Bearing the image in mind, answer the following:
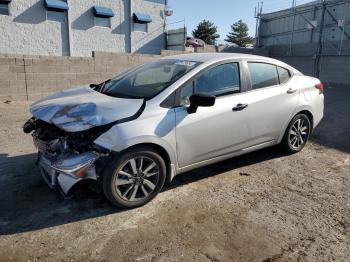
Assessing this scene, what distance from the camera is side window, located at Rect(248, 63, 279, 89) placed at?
4.73 meters

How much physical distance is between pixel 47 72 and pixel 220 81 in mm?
7062

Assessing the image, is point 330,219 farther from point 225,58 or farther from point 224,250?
point 225,58

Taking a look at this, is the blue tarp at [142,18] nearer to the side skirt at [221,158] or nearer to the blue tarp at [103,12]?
the blue tarp at [103,12]

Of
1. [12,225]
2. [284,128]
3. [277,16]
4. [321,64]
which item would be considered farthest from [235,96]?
[277,16]

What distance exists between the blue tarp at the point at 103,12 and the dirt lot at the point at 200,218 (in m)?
16.5

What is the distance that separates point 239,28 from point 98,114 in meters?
61.0

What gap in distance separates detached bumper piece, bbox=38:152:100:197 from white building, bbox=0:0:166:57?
660 inches

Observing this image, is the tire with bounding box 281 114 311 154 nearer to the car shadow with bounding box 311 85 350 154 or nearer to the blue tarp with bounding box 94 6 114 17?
the car shadow with bounding box 311 85 350 154

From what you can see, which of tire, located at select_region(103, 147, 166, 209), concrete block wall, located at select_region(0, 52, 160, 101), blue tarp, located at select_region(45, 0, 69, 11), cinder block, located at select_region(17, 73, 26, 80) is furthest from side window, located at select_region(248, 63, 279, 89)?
blue tarp, located at select_region(45, 0, 69, 11)

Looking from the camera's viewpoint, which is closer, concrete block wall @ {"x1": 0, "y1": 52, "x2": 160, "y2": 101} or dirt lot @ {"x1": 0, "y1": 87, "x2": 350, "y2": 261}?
dirt lot @ {"x1": 0, "y1": 87, "x2": 350, "y2": 261}

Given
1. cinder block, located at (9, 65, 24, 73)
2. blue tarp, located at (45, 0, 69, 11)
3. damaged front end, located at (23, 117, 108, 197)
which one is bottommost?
damaged front end, located at (23, 117, 108, 197)

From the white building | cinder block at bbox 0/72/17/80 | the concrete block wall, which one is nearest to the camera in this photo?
cinder block at bbox 0/72/17/80

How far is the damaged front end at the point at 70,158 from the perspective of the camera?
3.43 metres

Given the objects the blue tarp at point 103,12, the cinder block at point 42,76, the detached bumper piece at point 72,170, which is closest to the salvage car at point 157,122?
the detached bumper piece at point 72,170
